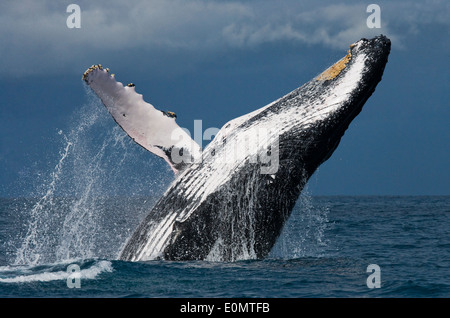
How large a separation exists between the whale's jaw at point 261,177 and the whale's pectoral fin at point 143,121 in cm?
53

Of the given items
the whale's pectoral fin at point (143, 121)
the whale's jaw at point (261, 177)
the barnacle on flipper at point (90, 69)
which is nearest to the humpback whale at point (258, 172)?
the whale's jaw at point (261, 177)

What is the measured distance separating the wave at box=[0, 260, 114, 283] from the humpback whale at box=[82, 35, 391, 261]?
0.55 metres

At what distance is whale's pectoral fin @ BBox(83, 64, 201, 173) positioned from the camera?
8.92 meters

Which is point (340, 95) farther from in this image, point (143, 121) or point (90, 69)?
point (90, 69)

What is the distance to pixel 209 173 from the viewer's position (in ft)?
27.6

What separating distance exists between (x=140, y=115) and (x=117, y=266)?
93.3 inches

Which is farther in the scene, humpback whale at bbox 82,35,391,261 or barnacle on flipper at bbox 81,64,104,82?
barnacle on flipper at bbox 81,64,104,82

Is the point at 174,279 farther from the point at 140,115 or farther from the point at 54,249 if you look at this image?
the point at 54,249

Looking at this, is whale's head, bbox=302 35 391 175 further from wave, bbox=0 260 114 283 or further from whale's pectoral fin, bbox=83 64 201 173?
wave, bbox=0 260 114 283

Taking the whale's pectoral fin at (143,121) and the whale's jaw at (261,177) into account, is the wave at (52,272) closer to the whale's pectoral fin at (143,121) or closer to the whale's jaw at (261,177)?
the whale's jaw at (261,177)

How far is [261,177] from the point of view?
8.22 meters

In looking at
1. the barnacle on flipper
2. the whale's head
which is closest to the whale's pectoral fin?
the barnacle on flipper

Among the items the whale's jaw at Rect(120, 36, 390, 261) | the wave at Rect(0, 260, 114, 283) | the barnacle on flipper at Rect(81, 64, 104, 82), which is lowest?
the wave at Rect(0, 260, 114, 283)

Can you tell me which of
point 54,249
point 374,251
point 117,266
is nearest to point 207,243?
point 117,266
